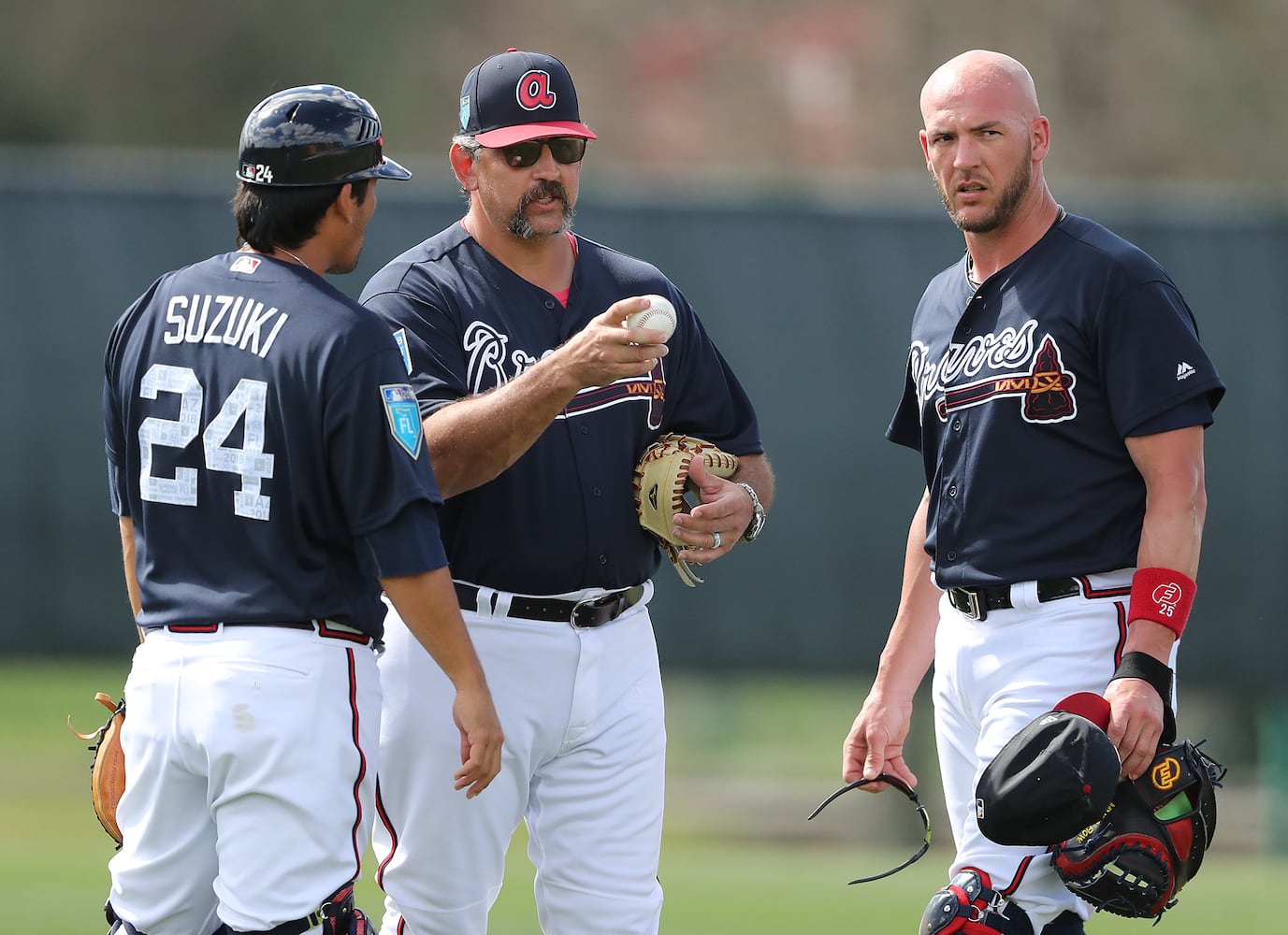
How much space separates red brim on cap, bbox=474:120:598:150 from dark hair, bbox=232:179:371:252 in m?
0.62

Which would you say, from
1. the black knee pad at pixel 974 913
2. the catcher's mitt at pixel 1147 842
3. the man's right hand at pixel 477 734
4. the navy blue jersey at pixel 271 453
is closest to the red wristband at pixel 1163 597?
the catcher's mitt at pixel 1147 842

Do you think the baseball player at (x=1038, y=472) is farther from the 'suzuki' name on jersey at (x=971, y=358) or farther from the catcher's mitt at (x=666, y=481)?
the catcher's mitt at (x=666, y=481)

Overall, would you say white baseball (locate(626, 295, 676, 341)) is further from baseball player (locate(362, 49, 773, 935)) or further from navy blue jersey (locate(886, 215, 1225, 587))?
navy blue jersey (locate(886, 215, 1225, 587))

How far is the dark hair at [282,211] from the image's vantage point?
3645 mm

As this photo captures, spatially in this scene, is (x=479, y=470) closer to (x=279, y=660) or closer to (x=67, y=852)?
(x=279, y=660)

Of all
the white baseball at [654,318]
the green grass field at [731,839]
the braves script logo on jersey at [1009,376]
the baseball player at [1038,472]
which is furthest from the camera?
the green grass field at [731,839]

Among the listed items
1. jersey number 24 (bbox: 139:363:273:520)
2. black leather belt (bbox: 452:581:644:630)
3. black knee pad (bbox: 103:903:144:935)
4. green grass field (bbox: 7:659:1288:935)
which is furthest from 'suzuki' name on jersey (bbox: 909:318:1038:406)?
green grass field (bbox: 7:659:1288:935)

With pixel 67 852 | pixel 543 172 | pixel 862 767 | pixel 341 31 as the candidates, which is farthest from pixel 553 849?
pixel 341 31

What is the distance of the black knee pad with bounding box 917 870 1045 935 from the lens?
387cm

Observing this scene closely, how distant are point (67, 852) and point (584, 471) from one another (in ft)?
22.1

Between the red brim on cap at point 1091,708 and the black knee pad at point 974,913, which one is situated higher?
the red brim on cap at point 1091,708

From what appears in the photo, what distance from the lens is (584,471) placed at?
14.0ft

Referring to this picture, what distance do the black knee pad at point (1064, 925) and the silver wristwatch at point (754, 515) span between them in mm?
1171

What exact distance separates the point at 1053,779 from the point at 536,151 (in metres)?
1.92
